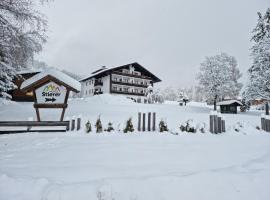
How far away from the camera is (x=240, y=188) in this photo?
→ 305 centimetres

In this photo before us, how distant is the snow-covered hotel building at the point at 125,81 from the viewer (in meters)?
46.9

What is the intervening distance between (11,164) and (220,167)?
4.38 metres

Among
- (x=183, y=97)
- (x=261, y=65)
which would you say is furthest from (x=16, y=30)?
(x=183, y=97)

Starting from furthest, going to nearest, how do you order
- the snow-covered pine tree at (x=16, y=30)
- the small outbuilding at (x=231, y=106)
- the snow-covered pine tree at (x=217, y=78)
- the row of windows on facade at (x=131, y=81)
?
the row of windows on facade at (x=131, y=81)
the snow-covered pine tree at (x=217, y=78)
the small outbuilding at (x=231, y=106)
the snow-covered pine tree at (x=16, y=30)

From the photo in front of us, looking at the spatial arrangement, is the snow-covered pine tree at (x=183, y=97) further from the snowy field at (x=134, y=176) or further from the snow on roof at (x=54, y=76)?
the snowy field at (x=134, y=176)

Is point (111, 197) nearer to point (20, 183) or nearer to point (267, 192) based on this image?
point (20, 183)

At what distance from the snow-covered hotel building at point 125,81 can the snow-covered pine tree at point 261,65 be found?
2641 cm

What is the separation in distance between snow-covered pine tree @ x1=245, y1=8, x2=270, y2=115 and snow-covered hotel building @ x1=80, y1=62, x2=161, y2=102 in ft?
86.7

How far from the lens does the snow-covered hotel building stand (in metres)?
46.9

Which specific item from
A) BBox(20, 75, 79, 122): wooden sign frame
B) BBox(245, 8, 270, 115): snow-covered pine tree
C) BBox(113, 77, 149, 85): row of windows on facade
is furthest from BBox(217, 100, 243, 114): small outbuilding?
BBox(20, 75, 79, 122): wooden sign frame

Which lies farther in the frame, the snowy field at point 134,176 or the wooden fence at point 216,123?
the wooden fence at point 216,123

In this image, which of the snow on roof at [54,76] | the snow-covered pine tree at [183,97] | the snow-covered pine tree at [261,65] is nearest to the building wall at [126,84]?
the snow-covered pine tree at [183,97]

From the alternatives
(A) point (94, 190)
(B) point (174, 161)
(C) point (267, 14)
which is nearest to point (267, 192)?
(B) point (174, 161)

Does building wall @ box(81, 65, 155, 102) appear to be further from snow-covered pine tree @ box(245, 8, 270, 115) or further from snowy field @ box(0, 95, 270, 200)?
snowy field @ box(0, 95, 270, 200)
